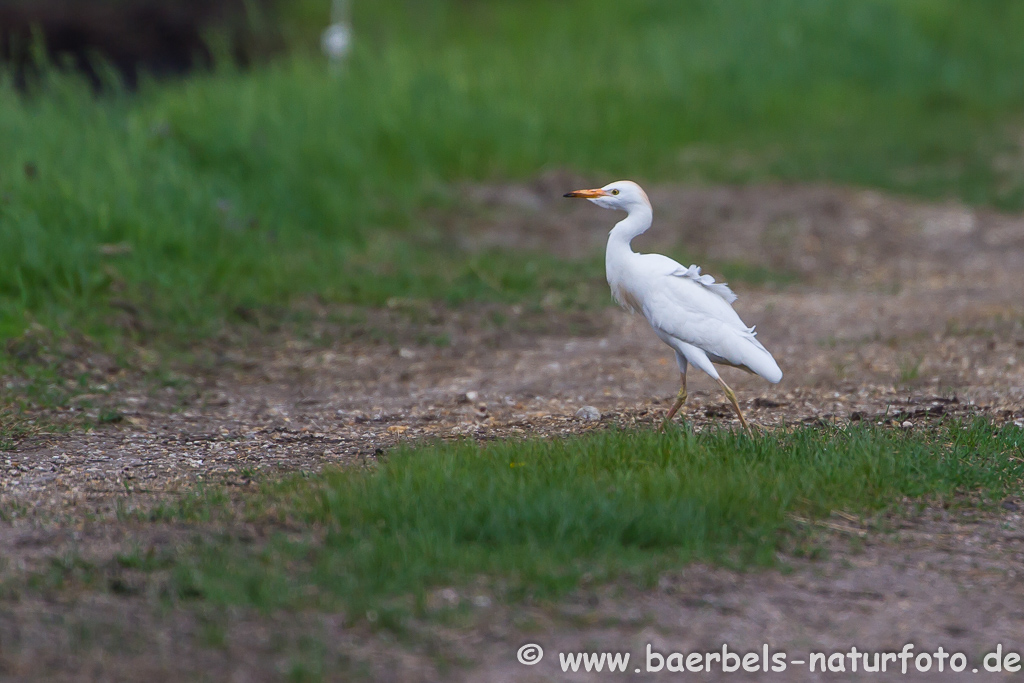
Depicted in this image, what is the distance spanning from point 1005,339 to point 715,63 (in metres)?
6.30

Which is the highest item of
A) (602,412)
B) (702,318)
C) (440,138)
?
(440,138)

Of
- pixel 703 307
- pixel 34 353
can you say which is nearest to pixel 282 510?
pixel 703 307

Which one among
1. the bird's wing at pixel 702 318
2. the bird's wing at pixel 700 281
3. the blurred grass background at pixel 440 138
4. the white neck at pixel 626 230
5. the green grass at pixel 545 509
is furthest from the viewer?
the blurred grass background at pixel 440 138

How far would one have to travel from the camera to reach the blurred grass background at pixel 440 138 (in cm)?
717

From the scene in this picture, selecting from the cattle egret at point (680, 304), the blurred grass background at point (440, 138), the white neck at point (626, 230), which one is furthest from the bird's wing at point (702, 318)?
the blurred grass background at point (440, 138)

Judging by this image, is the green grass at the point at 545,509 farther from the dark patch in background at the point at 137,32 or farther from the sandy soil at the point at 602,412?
the dark patch in background at the point at 137,32

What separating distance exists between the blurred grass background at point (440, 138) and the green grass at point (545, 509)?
3031 mm

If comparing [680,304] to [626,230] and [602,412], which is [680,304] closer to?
[626,230]

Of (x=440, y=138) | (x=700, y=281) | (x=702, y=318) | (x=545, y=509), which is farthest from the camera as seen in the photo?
(x=440, y=138)

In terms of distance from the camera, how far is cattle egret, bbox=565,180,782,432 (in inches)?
180

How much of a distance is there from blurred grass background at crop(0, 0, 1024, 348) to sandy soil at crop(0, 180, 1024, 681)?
555 mm

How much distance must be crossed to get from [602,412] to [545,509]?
1.69 m

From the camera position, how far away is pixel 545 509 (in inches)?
146

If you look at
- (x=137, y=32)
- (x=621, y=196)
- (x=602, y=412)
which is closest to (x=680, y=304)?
(x=621, y=196)
